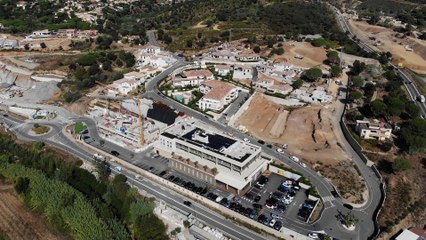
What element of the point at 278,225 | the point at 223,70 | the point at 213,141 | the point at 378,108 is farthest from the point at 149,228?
the point at 223,70

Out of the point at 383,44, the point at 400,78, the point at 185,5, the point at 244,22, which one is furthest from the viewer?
the point at 185,5

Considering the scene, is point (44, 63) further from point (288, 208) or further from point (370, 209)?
point (370, 209)

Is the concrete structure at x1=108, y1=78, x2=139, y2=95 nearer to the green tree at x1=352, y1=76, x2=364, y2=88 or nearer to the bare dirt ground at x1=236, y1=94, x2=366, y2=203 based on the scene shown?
the bare dirt ground at x1=236, y1=94, x2=366, y2=203

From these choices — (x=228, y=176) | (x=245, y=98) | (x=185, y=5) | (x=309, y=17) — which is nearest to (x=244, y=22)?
(x=309, y=17)

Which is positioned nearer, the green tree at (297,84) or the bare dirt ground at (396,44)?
the green tree at (297,84)

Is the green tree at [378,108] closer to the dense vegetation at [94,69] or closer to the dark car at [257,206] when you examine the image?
the dark car at [257,206]

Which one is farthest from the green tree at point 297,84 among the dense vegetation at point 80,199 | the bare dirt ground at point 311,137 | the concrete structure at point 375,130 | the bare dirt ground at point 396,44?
the dense vegetation at point 80,199
